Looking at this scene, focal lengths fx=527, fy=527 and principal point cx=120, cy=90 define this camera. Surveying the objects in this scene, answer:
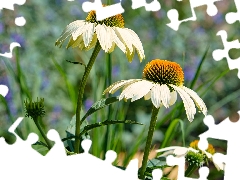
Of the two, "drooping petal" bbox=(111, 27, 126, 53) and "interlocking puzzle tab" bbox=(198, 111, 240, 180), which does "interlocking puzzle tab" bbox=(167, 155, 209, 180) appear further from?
"drooping petal" bbox=(111, 27, 126, 53)

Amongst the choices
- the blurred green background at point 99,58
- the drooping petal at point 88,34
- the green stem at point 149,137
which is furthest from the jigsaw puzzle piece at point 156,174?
the blurred green background at point 99,58

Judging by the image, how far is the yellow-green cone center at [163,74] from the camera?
0.98 metres

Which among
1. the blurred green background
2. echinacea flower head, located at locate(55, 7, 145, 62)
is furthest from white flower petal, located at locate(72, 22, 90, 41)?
the blurred green background

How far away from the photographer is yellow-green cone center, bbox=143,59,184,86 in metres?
0.98

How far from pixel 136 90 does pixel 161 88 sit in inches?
2.4

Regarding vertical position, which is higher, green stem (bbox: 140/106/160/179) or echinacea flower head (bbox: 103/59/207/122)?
echinacea flower head (bbox: 103/59/207/122)

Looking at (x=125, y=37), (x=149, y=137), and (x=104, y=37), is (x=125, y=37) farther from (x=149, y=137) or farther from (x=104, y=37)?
(x=149, y=137)

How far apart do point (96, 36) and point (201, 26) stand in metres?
1.39

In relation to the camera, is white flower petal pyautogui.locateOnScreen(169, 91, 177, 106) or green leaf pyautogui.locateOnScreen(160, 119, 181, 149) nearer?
white flower petal pyautogui.locateOnScreen(169, 91, 177, 106)

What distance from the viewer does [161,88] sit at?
93cm

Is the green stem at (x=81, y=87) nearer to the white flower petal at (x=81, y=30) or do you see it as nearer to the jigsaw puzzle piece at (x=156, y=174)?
the white flower petal at (x=81, y=30)

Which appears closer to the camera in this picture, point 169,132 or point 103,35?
point 103,35

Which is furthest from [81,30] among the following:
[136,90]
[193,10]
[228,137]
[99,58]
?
[99,58]

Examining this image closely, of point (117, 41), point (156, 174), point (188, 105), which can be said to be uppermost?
point (117, 41)
